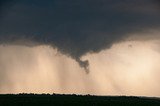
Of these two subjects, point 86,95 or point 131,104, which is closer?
point 131,104

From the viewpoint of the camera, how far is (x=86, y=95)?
176000 mm

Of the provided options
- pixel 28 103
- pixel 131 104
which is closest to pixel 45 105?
pixel 28 103

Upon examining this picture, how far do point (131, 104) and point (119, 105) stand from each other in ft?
12.6

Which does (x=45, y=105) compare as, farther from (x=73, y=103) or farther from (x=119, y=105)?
(x=119, y=105)

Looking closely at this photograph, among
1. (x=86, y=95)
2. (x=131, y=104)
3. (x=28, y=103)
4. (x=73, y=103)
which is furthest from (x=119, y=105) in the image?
(x=86, y=95)

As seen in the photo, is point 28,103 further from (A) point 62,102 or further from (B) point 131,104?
(B) point 131,104

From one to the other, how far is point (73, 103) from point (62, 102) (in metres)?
4.00

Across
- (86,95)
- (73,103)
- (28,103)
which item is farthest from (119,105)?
(86,95)

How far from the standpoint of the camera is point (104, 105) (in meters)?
127

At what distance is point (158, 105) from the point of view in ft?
441

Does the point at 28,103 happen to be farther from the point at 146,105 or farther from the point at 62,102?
the point at 146,105

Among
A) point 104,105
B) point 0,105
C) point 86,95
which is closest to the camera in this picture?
point 0,105

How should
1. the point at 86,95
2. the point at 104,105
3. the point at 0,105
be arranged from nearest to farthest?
the point at 0,105 → the point at 104,105 → the point at 86,95

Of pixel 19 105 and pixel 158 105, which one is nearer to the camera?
pixel 19 105
